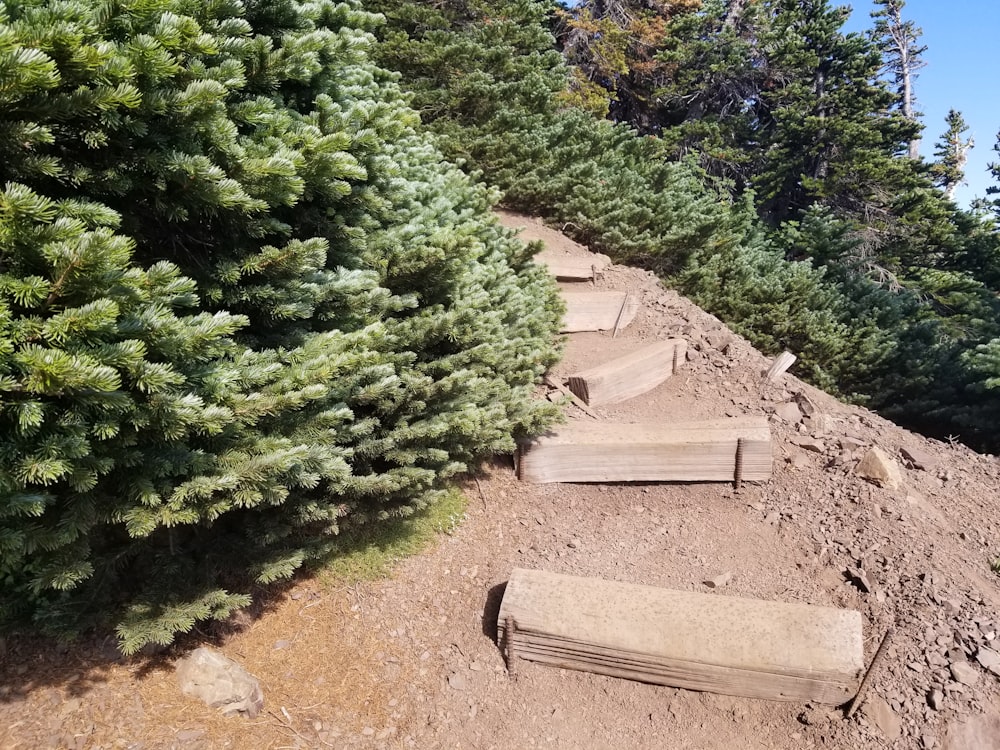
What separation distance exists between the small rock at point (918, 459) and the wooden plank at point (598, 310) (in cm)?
303

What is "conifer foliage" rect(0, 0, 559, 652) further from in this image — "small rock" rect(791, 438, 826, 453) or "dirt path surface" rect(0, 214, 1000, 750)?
"small rock" rect(791, 438, 826, 453)

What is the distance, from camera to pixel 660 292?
8.17m

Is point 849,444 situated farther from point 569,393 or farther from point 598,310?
point 598,310

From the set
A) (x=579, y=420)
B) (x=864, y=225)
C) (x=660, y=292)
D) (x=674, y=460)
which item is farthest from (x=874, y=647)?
(x=864, y=225)

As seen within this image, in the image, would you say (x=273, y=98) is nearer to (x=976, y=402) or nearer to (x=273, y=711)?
(x=273, y=711)

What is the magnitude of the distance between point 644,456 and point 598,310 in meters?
2.59

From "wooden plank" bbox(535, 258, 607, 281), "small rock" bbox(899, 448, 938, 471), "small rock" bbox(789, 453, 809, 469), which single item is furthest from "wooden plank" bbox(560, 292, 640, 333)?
"small rock" bbox(899, 448, 938, 471)

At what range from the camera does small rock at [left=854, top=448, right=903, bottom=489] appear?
16.2 ft

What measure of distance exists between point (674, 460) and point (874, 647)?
→ 72.3 inches

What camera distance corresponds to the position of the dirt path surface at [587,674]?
299 cm

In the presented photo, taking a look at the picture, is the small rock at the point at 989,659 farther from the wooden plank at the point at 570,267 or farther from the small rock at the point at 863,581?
the wooden plank at the point at 570,267

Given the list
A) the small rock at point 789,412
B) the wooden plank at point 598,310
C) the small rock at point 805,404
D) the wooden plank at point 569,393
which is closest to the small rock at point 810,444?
the small rock at point 789,412

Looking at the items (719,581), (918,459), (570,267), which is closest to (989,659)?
(719,581)

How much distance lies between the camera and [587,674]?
142 inches
